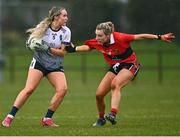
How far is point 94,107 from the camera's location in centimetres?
1906

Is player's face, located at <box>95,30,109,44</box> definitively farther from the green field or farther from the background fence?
the background fence

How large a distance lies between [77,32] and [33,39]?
68.2ft

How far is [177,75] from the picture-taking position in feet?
113

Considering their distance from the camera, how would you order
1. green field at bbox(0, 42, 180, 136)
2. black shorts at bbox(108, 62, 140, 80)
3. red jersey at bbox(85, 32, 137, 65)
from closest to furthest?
green field at bbox(0, 42, 180, 136), red jersey at bbox(85, 32, 137, 65), black shorts at bbox(108, 62, 140, 80)

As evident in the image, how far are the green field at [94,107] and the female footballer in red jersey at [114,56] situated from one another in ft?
1.71

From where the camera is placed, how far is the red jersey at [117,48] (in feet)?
44.1

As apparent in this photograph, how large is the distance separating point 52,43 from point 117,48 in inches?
43.8

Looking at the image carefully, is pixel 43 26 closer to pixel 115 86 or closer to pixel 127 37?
pixel 127 37

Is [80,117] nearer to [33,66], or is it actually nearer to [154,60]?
[33,66]

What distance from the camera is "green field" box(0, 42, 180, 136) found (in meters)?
12.6

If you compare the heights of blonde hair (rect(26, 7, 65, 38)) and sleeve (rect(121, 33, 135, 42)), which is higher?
blonde hair (rect(26, 7, 65, 38))

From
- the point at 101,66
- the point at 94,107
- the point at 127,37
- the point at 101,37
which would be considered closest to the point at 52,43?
the point at 101,37

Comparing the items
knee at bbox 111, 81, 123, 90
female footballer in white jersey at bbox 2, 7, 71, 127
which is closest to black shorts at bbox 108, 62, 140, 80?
knee at bbox 111, 81, 123, 90

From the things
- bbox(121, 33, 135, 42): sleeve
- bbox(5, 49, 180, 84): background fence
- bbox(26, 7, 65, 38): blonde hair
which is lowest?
bbox(5, 49, 180, 84): background fence
